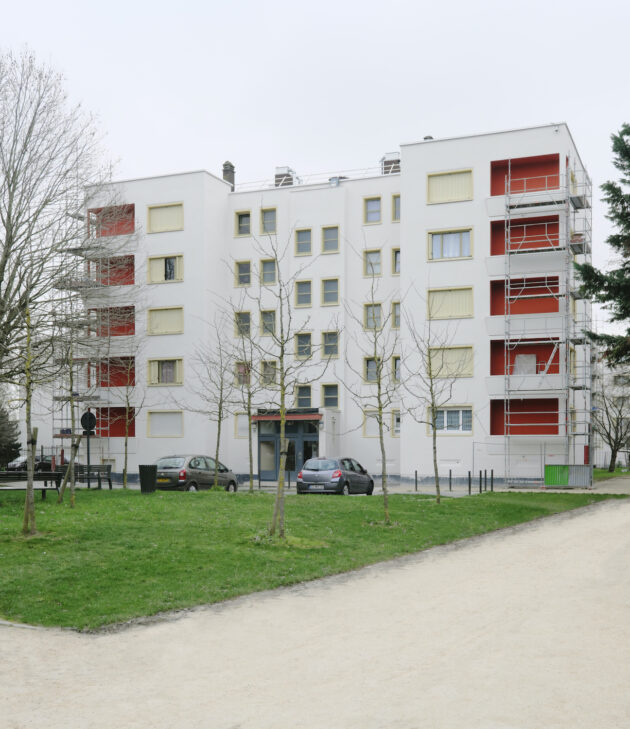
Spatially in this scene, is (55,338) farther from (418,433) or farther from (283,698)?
(418,433)

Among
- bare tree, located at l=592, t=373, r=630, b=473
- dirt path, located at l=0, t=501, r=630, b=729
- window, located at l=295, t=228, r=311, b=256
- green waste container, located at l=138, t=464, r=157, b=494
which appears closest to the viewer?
dirt path, located at l=0, t=501, r=630, b=729

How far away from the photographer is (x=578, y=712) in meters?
5.88

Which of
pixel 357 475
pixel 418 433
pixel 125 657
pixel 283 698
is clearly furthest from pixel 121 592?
pixel 418 433

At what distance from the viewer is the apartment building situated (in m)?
38.9

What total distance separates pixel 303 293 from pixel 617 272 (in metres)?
17.4

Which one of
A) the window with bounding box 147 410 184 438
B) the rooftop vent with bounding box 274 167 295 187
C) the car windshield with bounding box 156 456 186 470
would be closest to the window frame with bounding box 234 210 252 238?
the rooftop vent with bounding box 274 167 295 187

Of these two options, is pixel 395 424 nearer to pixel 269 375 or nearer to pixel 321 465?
pixel 321 465

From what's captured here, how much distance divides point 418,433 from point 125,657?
3279 centimetres

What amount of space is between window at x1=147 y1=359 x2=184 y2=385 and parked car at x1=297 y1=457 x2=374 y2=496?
17.6 meters

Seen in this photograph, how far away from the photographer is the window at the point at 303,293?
147 feet

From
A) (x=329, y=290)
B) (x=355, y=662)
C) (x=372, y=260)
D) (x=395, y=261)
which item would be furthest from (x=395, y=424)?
(x=355, y=662)

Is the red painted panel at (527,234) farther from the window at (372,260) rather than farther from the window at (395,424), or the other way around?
the window at (395,424)

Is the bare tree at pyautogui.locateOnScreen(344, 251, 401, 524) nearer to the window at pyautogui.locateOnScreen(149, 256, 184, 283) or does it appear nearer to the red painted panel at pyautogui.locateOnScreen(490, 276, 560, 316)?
the red painted panel at pyautogui.locateOnScreen(490, 276, 560, 316)

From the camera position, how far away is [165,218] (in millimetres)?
46125
